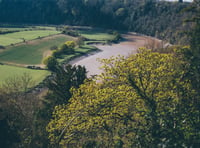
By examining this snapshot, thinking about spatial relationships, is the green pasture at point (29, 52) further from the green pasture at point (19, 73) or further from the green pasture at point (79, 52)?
the green pasture at point (19, 73)

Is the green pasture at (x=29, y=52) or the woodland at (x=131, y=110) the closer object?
the woodland at (x=131, y=110)

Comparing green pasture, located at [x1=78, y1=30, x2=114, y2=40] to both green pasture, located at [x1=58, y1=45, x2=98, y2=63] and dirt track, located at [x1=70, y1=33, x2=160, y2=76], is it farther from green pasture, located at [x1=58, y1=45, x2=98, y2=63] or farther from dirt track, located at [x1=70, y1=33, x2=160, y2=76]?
green pasture, located at [x1=58, y1=45, x2=98, y2=63]

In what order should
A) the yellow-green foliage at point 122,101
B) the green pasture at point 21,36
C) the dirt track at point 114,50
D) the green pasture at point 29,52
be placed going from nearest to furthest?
the yellow-green foliage at point 122,101
the dirt track at point 114,50
the green pasture at point 29,52
the green pasture at point 21,36

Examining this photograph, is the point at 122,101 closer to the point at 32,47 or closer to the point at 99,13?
the point at 32,47

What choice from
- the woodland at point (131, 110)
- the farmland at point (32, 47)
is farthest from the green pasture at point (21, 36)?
the woodland at point (131, 110)

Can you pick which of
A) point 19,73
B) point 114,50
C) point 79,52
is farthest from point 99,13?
point 19,73

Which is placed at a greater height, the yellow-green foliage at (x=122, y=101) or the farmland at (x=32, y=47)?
the yellow-green foliage at (x=122, y=101)

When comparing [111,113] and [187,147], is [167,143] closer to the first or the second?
[187,147]

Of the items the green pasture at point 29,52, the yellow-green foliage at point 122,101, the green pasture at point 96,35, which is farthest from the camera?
the green pasture at point 96,35
